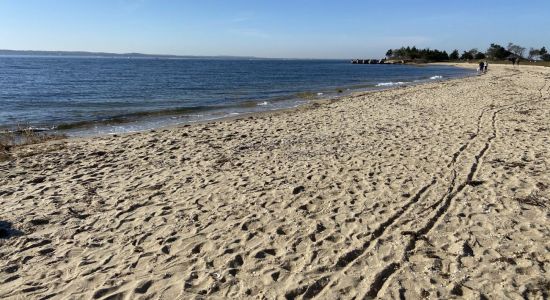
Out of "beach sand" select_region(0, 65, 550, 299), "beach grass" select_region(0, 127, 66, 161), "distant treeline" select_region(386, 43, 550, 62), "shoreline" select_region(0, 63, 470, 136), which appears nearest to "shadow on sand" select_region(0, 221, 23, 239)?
"beach sand" select_region(0, 65, 550, 299)

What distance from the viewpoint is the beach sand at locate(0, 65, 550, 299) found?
4.40 meters

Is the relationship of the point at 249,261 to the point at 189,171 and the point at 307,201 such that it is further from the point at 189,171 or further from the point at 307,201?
the point at 189,171

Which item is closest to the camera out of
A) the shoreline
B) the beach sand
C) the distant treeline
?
the beach sand

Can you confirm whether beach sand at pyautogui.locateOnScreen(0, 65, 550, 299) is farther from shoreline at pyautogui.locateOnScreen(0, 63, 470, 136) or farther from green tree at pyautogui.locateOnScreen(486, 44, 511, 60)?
green tree at pyautogui.locateOnScreen(486, 44, 511, 60)

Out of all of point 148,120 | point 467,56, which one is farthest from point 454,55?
point 148,120

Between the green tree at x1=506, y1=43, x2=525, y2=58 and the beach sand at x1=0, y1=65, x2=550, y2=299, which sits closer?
the beach sand at x1=0, y1=65, x2=550, y2=299

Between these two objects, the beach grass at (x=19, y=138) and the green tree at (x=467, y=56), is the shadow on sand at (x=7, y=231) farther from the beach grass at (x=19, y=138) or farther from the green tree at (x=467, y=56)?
the green tree at (x=467, y=56)

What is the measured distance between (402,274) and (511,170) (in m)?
4.95

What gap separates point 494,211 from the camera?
6102 millimetres

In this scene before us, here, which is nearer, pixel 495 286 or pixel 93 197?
pixel 495 286

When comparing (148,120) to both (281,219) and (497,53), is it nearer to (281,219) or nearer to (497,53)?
(281,219)

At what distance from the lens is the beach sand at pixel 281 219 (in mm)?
4402

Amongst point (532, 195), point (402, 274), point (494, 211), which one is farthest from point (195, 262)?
point (532, 195)

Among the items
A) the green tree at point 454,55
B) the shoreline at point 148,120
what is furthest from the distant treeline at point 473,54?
the shoreline at point 148,120
